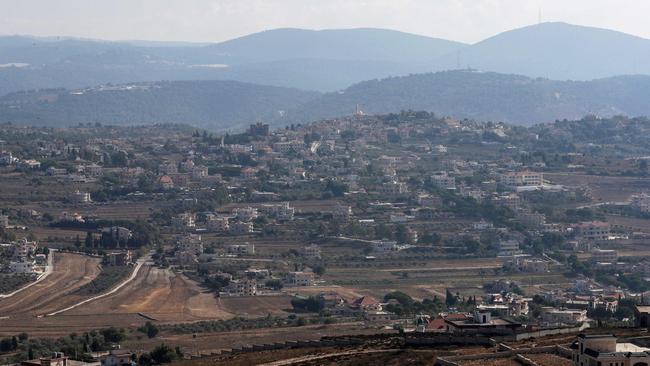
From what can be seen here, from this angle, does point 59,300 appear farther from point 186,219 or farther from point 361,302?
point 186,219

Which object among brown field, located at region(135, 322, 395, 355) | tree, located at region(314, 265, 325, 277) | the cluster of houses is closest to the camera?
brown field, located at region(135, 322, 395, 355)

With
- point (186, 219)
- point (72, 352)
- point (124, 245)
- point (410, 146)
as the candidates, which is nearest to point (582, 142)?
point (410, 146)

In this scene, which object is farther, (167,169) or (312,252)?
(167,169)

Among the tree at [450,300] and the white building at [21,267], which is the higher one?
the tree at [450,300]

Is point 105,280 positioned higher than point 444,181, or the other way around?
point 444,181

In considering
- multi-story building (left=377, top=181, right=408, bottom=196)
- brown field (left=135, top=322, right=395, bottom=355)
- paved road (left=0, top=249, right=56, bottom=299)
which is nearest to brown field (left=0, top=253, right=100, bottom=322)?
paved road (left=0, top=249, right=56, bottom=299)

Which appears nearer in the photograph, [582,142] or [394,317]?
[394,317]

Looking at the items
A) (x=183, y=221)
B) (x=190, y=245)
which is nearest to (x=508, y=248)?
(x=190, y=245)

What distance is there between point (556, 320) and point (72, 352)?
1595cm

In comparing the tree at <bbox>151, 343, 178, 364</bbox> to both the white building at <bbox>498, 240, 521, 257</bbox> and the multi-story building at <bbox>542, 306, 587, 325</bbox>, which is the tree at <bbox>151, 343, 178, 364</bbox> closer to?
the multi-story building at <bbox>542, 306, 587, 325</bbox>

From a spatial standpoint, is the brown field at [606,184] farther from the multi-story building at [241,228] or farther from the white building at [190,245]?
the white building at [190,245]

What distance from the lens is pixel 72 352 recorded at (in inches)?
2085

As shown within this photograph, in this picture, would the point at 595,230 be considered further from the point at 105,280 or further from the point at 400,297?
the point at 105,280

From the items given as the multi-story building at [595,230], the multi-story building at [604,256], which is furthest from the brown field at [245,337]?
the multi-story building at [595,230]
